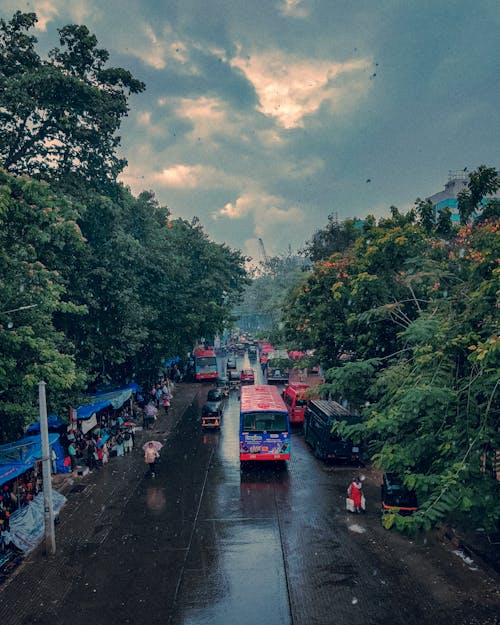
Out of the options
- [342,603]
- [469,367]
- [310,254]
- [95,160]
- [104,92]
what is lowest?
[342,603]

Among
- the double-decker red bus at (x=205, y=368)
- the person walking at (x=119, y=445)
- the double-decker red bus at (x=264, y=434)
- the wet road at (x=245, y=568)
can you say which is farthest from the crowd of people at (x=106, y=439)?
the double-decker red bus at (x=205, y=368)

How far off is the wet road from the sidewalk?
0.23 ft

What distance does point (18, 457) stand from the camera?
14844 millimetres

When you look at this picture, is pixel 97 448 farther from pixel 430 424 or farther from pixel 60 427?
pixel 430 424

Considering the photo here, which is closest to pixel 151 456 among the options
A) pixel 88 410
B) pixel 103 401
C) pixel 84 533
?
pixel 88 410

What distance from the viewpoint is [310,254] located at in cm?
3575

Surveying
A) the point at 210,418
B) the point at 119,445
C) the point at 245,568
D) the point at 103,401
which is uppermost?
the point at 103,401

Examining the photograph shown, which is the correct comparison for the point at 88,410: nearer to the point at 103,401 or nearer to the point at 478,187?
the point at 103,401

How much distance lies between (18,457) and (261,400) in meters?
10.3

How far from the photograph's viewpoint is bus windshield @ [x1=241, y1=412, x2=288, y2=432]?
1945cm

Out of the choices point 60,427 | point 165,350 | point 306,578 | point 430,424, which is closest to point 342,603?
point 306,578

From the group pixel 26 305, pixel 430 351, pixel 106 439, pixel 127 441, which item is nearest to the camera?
pixel 430 351

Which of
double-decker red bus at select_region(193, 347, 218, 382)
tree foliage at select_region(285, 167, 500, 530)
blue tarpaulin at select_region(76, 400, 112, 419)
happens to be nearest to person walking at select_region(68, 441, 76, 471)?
blue tarpaulin at select_region(76, 400, 112, 419)

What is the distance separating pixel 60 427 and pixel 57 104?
47.1 ft
